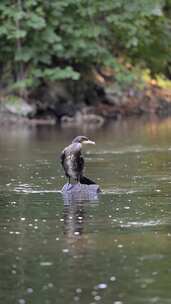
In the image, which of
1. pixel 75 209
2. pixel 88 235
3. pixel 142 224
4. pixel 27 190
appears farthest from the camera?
pixel 27 190

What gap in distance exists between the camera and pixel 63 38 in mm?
54312

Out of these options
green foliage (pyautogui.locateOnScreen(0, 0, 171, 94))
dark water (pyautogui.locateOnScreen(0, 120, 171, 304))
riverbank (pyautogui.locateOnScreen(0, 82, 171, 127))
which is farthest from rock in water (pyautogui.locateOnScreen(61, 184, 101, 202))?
green foliage (pyautogui.locateOnScreen(0, 0, 171, 94))

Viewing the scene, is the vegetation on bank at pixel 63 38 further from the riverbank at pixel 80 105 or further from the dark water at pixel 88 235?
the dark water at pixel 88 235

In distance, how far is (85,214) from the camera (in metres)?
18.0

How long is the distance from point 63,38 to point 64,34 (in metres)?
0.21

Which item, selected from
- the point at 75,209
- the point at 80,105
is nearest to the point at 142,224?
the point at 75,209

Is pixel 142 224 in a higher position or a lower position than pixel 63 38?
higher

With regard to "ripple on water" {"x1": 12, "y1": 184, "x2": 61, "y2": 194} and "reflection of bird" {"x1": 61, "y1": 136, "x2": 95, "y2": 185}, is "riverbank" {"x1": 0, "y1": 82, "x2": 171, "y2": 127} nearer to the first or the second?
"ripple on water" {"x1": 12, "y1": 184, "x2": 61, "y2": 194}

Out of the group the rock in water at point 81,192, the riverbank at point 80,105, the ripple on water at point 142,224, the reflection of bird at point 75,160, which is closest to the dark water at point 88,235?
the ripple on water at point 142,224

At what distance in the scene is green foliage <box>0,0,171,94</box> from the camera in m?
52.3

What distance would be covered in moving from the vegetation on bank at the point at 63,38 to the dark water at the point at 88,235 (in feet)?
77.2

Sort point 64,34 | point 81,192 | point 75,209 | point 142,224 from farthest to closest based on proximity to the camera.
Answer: point 64,34 → point 81,192 → point 75,209 → point 142,224

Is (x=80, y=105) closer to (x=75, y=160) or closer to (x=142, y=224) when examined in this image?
(x=75, y=160)

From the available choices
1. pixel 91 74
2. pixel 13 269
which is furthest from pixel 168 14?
pixel 13 269
